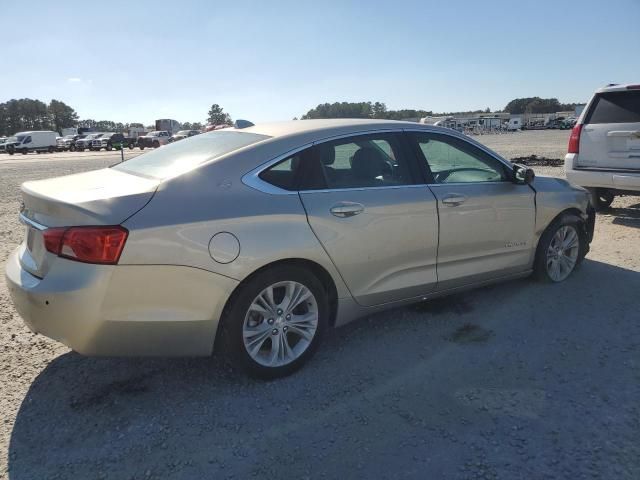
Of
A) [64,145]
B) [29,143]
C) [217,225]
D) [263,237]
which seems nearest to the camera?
[217,225]

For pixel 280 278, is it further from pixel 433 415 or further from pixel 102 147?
pixel 102 147

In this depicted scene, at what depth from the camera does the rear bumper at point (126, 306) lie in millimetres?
2648

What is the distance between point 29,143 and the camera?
46250 mm

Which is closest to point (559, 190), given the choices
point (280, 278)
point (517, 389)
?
point (517, 389)

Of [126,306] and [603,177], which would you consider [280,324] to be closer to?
[126,306]

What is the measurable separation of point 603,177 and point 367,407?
590 cm

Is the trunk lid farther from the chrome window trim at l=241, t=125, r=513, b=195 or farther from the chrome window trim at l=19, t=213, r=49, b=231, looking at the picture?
the chrome window trim at l=241, t=125, r=513, b=195

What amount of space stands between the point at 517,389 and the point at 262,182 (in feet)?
6.65

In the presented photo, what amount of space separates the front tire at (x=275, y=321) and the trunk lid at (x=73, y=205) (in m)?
0.80

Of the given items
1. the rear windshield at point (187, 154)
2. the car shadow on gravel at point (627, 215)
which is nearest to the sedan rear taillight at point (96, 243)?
the rear windshield at point (187, 154)

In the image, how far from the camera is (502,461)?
8.04 feet

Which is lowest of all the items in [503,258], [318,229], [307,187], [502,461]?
[502,461]

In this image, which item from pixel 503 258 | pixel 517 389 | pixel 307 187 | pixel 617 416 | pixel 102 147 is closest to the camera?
pixel 617 416

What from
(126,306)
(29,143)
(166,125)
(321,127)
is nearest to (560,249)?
(321,127)
